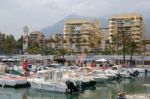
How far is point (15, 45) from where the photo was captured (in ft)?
465

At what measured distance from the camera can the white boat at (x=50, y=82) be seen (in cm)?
4554

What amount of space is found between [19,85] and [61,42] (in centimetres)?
11080

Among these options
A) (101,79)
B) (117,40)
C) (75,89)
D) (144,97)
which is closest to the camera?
(144,97)

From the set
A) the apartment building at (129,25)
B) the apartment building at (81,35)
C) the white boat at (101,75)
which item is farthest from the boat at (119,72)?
the apartment building at (129,25)

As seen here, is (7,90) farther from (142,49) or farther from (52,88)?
(142,49)

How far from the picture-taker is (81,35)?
17088 cm

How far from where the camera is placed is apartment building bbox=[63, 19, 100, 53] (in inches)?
6108

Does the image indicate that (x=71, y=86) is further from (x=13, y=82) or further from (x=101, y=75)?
(x=101, y=75)

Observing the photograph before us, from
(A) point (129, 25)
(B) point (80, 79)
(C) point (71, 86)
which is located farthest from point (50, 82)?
(A) point (129, 25)

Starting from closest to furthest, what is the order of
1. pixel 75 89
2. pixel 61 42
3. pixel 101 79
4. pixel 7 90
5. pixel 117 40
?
pixel 75 89, pixel 7 90, pixel 101 79, pixel 117 40, pixel 61 42

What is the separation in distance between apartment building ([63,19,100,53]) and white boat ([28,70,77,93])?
97.7 metres

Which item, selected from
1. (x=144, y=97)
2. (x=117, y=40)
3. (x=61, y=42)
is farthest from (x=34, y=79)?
(x=61, y=42)

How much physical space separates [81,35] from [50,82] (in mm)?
124192

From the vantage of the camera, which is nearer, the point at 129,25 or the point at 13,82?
the point at 13,82
